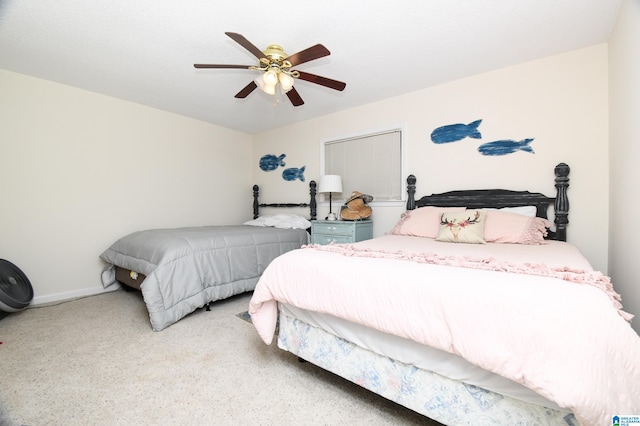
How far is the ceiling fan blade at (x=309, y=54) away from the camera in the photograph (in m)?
1.79

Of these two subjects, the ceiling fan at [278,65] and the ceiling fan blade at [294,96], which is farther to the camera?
the ceiling fan blade at [294,96]

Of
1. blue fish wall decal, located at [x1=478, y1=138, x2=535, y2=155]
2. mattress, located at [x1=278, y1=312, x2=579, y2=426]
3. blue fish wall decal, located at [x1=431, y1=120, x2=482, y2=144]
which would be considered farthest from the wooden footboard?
blue fish wall decal, located at [x1=478, y1=138, x2=535, y2=155]

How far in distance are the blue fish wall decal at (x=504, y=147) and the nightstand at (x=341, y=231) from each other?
1449 millimetres

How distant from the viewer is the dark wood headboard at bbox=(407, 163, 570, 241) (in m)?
2.36

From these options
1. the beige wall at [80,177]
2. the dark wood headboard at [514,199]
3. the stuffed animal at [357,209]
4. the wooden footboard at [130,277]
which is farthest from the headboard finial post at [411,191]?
the beige wall at [80,177]

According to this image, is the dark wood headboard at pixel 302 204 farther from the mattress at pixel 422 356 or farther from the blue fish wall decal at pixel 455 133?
the mattress at pixel 422 356

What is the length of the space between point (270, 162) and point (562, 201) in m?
3.91

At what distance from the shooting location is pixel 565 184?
2350 mm

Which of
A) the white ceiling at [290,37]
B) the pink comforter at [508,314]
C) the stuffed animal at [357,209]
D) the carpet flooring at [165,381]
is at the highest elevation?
the white ceiling at [290,37]

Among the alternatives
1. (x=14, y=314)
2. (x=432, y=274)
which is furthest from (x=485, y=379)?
(x=14, y=314)

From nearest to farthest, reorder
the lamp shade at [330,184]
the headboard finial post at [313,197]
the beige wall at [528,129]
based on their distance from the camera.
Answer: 1. the beige wall at [528,129]
2. the lamp shade at [330,184]
3. the headboard finial post at [313,197]

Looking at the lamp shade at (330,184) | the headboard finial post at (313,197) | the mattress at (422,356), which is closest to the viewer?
the mattress at (422,356)

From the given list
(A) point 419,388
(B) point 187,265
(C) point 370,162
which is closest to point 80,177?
(B) point 187,265

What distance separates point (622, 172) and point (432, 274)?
180 centimetres
